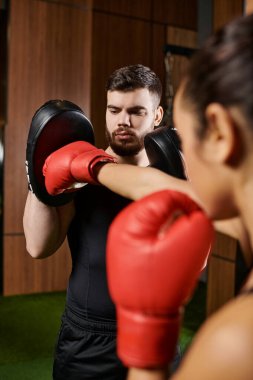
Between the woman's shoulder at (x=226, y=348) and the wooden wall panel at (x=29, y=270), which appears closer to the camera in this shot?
the woman's shoulder at (x=226, y=348)

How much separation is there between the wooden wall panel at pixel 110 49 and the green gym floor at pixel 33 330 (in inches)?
65.2

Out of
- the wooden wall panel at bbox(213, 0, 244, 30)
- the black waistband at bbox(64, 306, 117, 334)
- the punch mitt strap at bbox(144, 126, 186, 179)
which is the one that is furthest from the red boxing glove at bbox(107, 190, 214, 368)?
the wooden wall panel at bbox(213, 0, 244, 30)

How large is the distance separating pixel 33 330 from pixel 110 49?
287 centimetres

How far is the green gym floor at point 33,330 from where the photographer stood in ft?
8.86

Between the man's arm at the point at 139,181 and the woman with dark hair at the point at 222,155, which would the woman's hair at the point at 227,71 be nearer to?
the woman with dark hair at the point at 222,155

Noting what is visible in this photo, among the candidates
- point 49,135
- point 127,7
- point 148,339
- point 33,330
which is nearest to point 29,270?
point 33,330

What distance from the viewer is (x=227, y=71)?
672mm

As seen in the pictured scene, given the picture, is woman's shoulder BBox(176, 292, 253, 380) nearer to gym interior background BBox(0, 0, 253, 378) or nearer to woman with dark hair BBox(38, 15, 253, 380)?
woman with dark hair BBox(38, 15, 253, 380)

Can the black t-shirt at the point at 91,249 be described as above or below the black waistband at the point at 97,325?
above

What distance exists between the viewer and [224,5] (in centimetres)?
329

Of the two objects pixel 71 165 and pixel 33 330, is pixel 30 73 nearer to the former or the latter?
pixel 33 330

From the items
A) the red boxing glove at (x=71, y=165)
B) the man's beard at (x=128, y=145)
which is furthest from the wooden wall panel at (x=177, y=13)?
the red boxing glove at (x=71, y=165)

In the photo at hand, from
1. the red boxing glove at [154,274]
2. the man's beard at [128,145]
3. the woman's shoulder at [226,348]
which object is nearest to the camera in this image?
the woman's shoulder at [226,348]

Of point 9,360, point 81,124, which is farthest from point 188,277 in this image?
point 9,360
